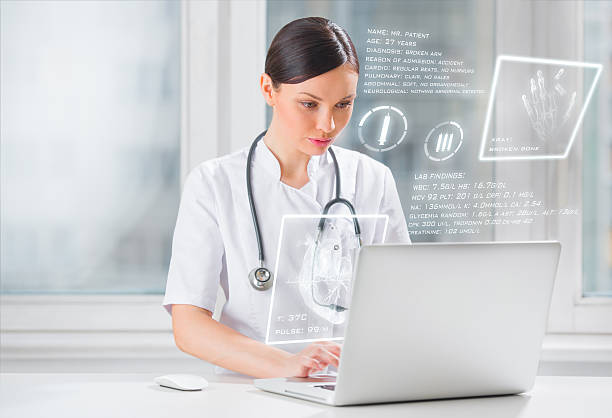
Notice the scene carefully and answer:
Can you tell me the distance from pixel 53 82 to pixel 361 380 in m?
1.38

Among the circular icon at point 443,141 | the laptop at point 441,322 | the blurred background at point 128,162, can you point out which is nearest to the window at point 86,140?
the blurred background at point 128,162

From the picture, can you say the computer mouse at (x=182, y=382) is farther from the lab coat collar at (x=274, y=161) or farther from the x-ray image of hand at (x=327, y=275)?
the lab coat collar at (x=274, y=161)

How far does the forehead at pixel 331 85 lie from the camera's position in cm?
127

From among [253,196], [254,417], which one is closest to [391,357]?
[254,417]

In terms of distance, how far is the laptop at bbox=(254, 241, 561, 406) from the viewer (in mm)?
828

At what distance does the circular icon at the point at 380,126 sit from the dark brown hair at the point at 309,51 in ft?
0.39

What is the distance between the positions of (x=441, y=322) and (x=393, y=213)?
0.43 meters

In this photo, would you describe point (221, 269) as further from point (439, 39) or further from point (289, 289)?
point (439, 39)

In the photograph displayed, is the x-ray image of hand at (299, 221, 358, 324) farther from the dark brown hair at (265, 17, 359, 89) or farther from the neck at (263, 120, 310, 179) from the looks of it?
the dark brown hair at (265, 17, 359, 89)

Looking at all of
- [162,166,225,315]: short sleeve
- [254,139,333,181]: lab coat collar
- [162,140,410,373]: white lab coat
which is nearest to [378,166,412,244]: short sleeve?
[162,140,410,373]: white lab coat

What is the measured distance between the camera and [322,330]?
115 cm

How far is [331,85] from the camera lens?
1.28m

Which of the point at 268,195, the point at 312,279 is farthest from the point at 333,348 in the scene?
the point at 268,195

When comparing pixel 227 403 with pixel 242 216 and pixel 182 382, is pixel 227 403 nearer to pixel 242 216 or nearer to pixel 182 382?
pixel 182 382
